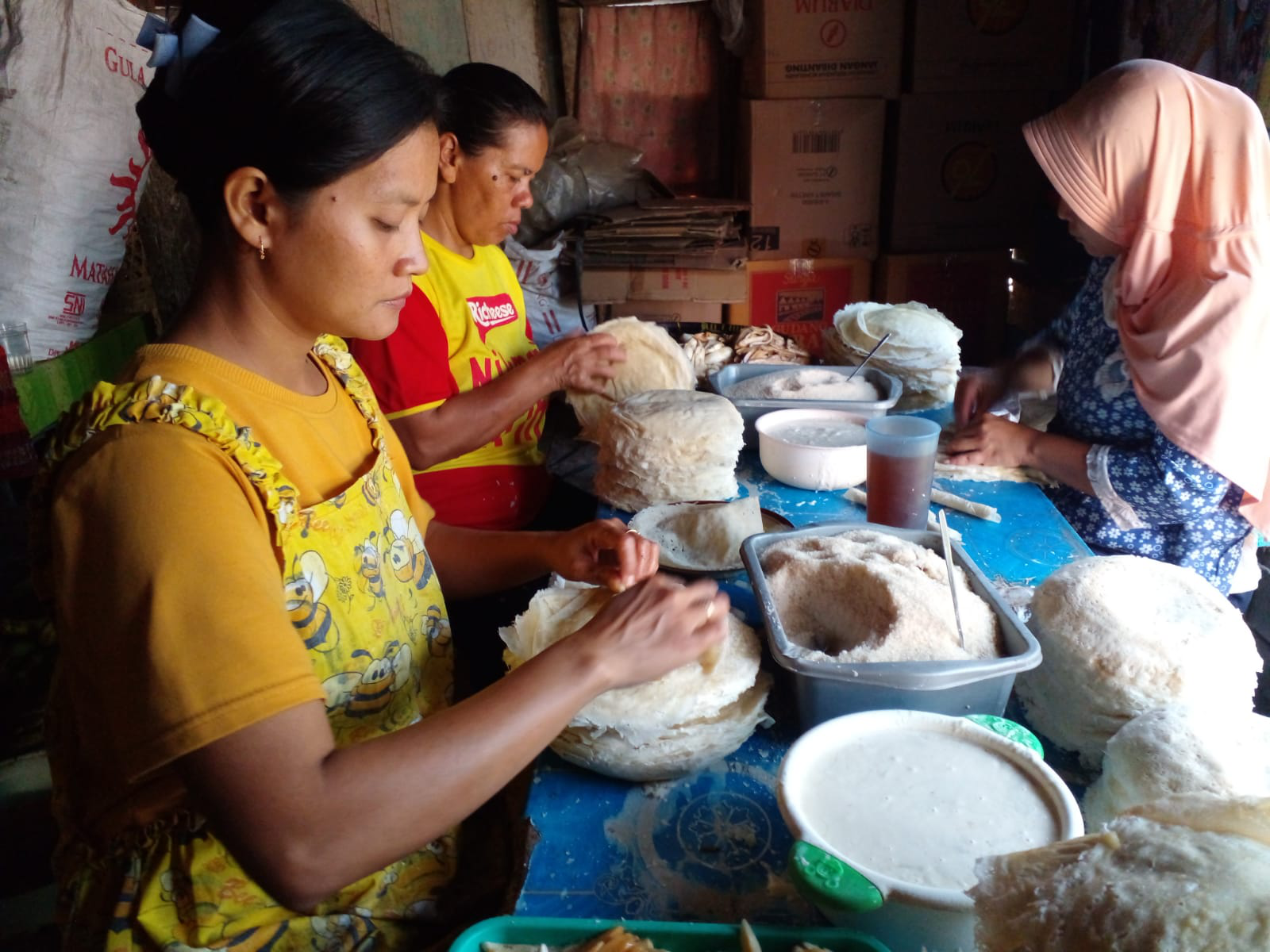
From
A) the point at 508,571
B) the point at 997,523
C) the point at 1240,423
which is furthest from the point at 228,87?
the point at 1240,423

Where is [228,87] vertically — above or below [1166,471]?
above

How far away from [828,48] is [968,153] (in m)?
0.97

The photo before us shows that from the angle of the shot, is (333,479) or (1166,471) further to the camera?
(1166,471)

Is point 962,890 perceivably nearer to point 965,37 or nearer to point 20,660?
point 20,660

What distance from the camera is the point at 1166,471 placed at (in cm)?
210

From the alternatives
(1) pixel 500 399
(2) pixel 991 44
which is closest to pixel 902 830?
(1) pixel 500 399

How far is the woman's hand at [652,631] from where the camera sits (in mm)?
1078

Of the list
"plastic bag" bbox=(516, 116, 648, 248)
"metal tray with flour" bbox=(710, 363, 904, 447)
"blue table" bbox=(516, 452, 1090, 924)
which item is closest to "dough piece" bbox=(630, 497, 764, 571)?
"blue table" bbox=(516, 452, 1090, 924)

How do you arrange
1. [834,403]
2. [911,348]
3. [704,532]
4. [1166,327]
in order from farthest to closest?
1. [911,348]
2. [834,403]
3. [1166,327]
4. [704,532]

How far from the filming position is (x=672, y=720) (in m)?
1.16

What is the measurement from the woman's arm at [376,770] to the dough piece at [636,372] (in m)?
1.76

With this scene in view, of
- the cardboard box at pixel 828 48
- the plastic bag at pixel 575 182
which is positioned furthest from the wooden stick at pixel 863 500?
the cardboard box at pixel 828 48

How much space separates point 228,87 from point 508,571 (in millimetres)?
1002

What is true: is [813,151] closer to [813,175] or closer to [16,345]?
[813,175]
